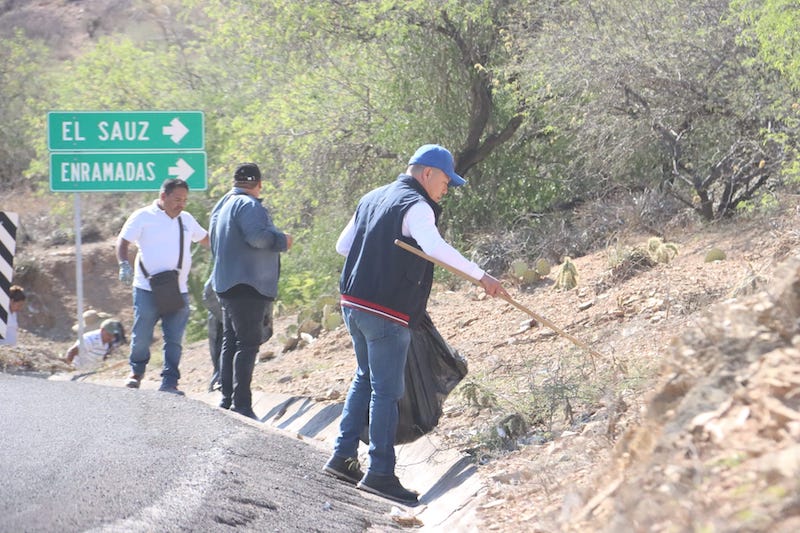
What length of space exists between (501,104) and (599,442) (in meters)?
10.7

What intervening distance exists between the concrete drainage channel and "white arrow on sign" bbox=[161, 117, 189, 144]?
20.8 feet

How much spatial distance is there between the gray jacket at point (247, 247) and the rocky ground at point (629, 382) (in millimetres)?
1301

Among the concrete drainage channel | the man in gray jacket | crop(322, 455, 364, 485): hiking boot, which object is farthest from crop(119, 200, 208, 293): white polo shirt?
crop(322, 455, 364, 485): hiking boot

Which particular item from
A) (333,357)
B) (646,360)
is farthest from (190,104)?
(646,360)

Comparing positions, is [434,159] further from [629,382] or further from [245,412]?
[245,412]

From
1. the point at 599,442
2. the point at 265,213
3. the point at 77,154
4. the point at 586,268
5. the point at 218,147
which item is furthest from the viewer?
the point at 218,147

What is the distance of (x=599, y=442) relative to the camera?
6.32 meters

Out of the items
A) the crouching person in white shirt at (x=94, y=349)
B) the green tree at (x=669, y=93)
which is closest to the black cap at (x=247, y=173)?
the green tree at (x=669, y=93)

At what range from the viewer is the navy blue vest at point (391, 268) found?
6957 mm

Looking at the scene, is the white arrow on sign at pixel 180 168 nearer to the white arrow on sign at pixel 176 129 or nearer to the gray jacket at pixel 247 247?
the white arrow on sign at pixel 176 129

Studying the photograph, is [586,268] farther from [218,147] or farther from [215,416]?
[218,147]

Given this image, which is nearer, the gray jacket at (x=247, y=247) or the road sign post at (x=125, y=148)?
the gray jacket at (x=247, y=247)

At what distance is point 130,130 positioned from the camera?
15.9 metres

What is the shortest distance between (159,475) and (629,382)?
2.87 m
